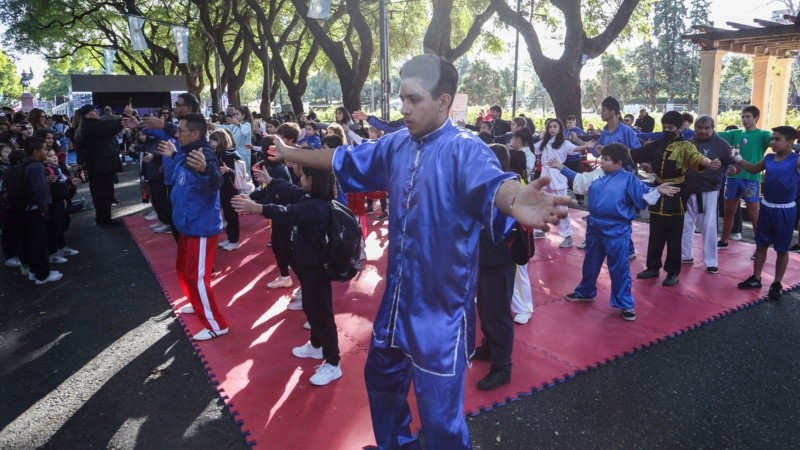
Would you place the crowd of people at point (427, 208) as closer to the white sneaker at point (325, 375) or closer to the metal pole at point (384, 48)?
the white sneaker at point (325, 375)

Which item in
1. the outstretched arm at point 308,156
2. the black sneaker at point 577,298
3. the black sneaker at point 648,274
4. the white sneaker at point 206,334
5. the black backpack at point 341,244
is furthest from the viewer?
the black sneaker at point 648,274

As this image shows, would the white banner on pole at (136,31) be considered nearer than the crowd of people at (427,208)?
No

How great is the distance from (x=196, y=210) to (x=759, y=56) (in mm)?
16353

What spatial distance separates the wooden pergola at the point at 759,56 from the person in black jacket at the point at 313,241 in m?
11.2

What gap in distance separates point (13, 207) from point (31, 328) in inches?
71.9

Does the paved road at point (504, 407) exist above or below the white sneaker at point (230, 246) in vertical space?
below

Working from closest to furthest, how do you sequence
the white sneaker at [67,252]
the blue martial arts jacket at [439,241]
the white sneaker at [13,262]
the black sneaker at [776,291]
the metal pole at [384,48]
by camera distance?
the blue martial arts jacket at [439,241], the black sneaker at [776,291], the white sneaker at [13,262], the white sneaker at [67,252], the metal pole at [384,48]

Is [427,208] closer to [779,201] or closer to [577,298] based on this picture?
[577,298]

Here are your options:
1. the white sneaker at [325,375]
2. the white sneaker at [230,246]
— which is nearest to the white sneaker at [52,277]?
the white sneaker at [230,246]

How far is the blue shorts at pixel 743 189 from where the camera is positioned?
7.53 meters

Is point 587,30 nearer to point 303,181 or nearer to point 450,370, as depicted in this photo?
point 303,181

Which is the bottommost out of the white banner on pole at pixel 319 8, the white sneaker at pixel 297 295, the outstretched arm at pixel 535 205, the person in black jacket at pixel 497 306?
the white sneaker at pixel 297 295

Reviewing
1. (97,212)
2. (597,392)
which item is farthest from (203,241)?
(97,212)

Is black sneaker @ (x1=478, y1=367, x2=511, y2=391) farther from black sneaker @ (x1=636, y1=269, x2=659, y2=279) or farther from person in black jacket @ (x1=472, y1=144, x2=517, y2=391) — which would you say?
black sneaker @ (x1=636, y1=269, x2=659, y2=279)
